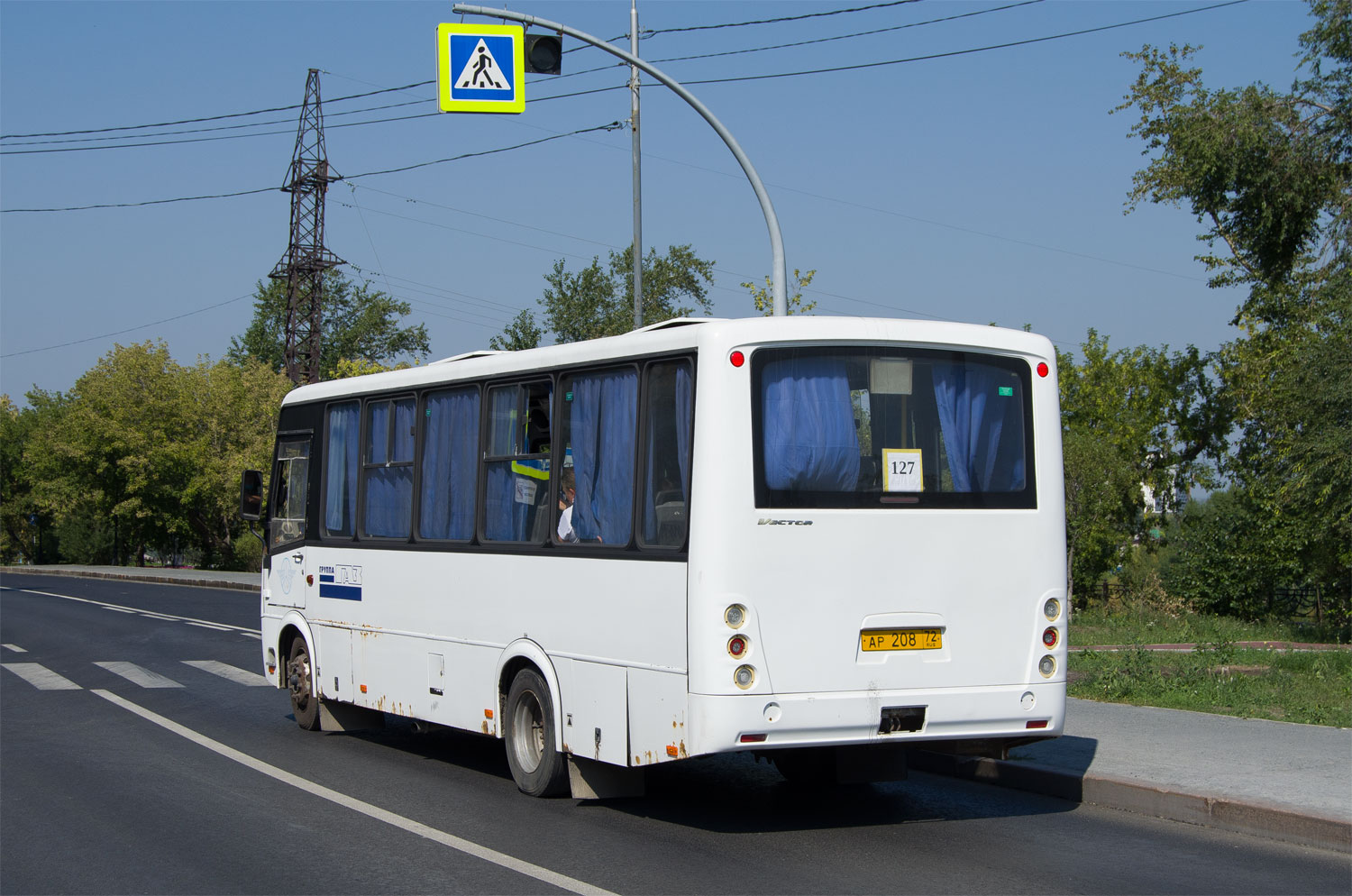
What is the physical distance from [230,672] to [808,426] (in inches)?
495

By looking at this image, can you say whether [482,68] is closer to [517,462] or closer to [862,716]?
[517,462]

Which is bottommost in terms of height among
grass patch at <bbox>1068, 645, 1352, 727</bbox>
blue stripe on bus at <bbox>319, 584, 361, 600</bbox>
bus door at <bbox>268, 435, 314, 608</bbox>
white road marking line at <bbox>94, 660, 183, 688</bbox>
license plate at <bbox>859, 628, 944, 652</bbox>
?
white road marking line at <bbox>94, 660, 183, 688</bbox>

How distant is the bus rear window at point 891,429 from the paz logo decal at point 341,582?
5084 millimetres

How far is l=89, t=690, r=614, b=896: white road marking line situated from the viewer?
7.04 metres

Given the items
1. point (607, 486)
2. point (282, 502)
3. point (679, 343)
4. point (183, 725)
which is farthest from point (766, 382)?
point (183, 725)

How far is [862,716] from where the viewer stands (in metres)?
7.84

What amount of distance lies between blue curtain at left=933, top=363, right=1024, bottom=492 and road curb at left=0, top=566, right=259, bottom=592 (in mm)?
35355

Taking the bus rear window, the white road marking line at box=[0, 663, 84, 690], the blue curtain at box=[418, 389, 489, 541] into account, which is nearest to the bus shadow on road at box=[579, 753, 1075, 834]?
the bus rear window

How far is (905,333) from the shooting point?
8.30 meters

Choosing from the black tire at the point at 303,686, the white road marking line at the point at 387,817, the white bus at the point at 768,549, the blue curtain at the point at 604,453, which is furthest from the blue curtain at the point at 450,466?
the black tire at the point at 303,686

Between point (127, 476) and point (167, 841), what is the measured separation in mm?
63105

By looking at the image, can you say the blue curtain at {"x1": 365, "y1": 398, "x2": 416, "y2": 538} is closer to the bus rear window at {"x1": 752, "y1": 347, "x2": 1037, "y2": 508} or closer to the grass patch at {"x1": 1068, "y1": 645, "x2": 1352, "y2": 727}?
the bus rear window at {"x1": 752, "y1": 347, "x2": 1037, "y2": 508}

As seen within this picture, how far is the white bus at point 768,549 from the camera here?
7703mm

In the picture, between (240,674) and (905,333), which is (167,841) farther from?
(240,674)
